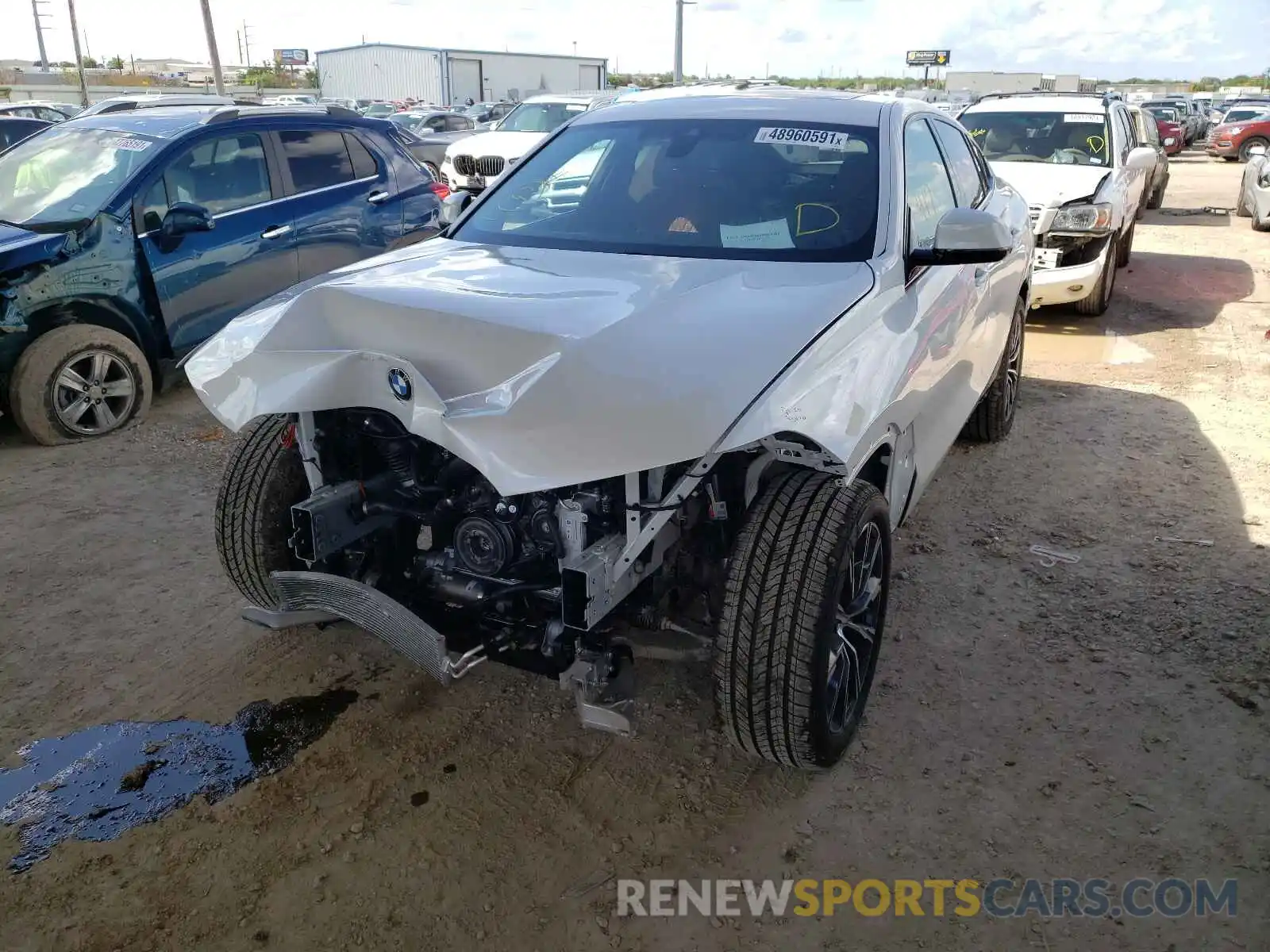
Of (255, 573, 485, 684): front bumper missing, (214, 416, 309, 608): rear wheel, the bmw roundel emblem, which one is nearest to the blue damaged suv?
(214, 416, 309, 608): rear wheel

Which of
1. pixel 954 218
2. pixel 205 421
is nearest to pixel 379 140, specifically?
pixel 205 421

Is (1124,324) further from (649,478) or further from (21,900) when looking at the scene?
(21,900)

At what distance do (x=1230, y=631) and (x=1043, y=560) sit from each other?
0.78 m

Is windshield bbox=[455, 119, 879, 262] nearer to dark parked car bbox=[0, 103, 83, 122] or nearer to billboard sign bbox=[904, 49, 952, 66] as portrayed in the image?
dark parked car bbox=[0, 103, 83, 122]

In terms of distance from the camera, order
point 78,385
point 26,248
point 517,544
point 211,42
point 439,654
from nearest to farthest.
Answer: point 439,654 → point 517,544 → point 26,248 → point 78,385 → point 211,42

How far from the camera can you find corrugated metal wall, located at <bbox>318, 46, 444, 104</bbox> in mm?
47000

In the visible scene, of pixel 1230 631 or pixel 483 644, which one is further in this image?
pixel 1230 631

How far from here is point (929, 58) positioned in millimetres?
67812

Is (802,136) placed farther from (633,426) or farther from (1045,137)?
(1045,137)

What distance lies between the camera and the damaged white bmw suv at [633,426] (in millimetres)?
2377

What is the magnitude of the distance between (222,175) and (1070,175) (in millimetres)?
6971

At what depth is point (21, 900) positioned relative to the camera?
8.03 feet

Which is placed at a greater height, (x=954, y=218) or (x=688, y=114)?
(x=688, y=114)

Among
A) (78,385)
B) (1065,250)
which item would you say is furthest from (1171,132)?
(78,385)
